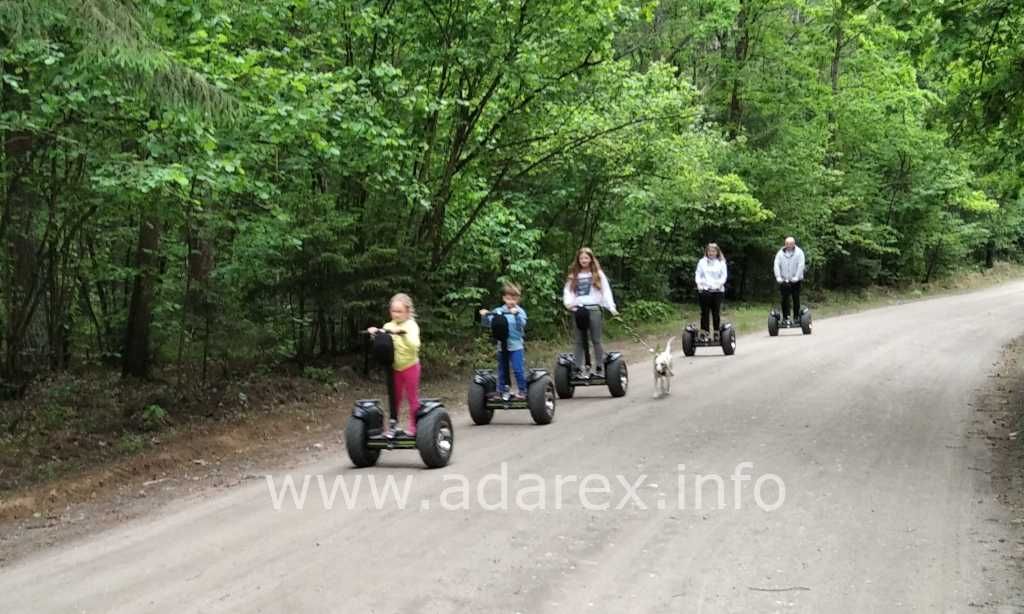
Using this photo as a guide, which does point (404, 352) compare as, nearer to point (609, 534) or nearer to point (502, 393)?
point (502, 393)

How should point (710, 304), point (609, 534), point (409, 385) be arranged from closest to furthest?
point (609, 534) < point (409, 385) < point (710, 304)

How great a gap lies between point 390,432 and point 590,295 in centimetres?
478

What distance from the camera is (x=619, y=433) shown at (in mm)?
9625

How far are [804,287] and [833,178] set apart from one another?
7463 millimetres

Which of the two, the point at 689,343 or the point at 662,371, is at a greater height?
the point at 689,343

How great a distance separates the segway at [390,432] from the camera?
26.3 feet

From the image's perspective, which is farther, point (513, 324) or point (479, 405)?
point (513, 324)

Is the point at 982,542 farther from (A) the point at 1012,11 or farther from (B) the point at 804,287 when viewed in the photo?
(B) the point at 804,287

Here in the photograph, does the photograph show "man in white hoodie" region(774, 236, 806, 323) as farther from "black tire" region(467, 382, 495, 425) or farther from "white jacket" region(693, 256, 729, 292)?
"black tire" region(467, 382, 495, 425)

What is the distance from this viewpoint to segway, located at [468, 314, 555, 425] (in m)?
10.3

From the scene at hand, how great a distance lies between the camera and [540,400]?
10.2m

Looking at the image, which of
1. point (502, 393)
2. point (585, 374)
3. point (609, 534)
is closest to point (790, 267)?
point (585, 374)

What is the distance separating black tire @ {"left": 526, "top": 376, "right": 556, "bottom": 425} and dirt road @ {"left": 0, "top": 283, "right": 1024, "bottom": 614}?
0.16 meters

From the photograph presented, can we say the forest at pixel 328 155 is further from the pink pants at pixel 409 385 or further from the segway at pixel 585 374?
the segway at pixel 585 374
